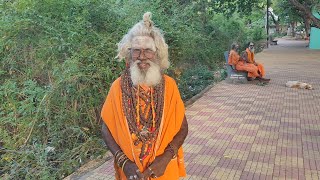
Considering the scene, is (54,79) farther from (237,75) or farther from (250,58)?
(250,58)

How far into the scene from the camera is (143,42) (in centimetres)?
214

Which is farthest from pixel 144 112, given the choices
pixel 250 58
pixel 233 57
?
pixel 250 58

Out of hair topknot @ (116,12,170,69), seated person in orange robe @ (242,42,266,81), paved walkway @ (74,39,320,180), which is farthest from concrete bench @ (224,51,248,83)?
hair topknot @ (116,12,170,69)

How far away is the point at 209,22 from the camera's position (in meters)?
17.4

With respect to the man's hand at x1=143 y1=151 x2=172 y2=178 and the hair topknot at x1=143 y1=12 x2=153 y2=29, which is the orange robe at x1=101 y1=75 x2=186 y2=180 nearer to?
the man's hand at x1=143 y1=151 x2=172 y2=178

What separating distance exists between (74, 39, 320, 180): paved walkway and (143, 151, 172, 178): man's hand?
175 centimetres

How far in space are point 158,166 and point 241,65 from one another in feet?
28.1

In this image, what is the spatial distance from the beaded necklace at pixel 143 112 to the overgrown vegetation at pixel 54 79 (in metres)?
2.36

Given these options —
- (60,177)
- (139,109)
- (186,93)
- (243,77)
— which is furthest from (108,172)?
(243,77)

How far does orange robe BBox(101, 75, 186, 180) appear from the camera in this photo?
2.19 metres

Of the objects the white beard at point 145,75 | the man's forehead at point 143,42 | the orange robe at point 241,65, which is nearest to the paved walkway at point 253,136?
the orange robe at point 241,65

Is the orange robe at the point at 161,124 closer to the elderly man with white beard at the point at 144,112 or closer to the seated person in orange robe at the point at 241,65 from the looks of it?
the elderly man with white beard at the point at 144,112

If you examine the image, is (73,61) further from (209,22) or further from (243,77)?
(209,22)

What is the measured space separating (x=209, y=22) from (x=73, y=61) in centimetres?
1362
